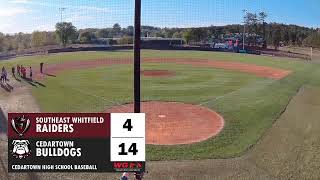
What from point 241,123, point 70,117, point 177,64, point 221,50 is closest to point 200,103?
point 241,123

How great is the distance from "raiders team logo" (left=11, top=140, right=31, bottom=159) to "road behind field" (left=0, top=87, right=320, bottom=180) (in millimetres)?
569

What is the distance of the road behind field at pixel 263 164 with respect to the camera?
8.38 metres

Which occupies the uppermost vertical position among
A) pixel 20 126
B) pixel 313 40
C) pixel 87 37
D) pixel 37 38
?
pixel 313 40

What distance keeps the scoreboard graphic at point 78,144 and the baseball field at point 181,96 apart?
7.25ft

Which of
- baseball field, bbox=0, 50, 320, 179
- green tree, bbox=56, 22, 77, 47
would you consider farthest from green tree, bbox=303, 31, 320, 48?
green tree, bbox=56, 22, 77, 47

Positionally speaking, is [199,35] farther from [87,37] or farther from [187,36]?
[87,37]

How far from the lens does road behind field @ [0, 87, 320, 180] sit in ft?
27.5

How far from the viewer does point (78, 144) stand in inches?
294

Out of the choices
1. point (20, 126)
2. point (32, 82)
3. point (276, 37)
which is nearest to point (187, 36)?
point (276, 37)

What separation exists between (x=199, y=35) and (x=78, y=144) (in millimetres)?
46229

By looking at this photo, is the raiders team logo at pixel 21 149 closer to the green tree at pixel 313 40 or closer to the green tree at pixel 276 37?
the green tree at pixel 276 37

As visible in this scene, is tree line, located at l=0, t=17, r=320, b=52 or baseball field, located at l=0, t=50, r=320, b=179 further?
tree line, located at l=0, t=17, r=320, b=52

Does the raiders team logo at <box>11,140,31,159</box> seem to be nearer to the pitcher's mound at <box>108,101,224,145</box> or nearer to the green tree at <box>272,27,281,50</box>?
the pitcher's mound at <box>108,101,224,145</box>

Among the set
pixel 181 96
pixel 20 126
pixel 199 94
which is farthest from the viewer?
pixel 199 94
